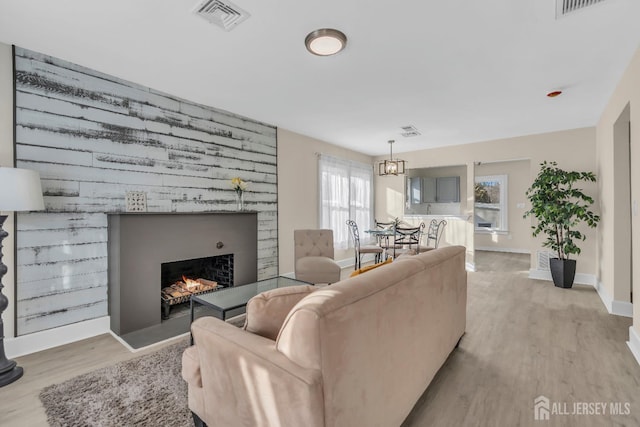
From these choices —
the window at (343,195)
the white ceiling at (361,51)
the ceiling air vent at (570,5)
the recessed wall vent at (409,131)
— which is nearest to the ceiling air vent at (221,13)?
the white ceiling at (361,51)

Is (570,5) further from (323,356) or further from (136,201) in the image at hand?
(136,201)

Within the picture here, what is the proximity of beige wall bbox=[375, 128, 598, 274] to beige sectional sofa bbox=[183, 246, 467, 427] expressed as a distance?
4.65m

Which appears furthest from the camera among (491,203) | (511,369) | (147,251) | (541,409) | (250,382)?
(491,203)

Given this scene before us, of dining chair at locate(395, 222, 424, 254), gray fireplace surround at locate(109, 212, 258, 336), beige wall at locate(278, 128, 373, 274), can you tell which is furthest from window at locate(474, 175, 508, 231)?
gray fireplace surround at locate(109, 212, 258, 336)

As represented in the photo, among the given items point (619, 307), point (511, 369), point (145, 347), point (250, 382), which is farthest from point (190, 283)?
point (619, 307)

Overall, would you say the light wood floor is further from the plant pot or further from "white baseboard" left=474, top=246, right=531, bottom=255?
"white baseboard" left=474, top=246, right=531, bottom=255

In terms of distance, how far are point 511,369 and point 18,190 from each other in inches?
153

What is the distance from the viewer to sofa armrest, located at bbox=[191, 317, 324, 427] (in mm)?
1033

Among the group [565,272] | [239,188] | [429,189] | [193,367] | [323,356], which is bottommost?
[565,272]

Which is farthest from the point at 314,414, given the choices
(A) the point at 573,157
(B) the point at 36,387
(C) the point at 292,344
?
(A) the point at 573,157

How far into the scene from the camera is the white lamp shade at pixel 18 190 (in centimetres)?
214

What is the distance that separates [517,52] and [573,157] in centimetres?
345

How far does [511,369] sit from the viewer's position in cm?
231

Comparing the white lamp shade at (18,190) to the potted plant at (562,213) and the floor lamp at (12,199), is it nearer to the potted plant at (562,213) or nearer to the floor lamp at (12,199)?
the floor lamp at (12,199)
